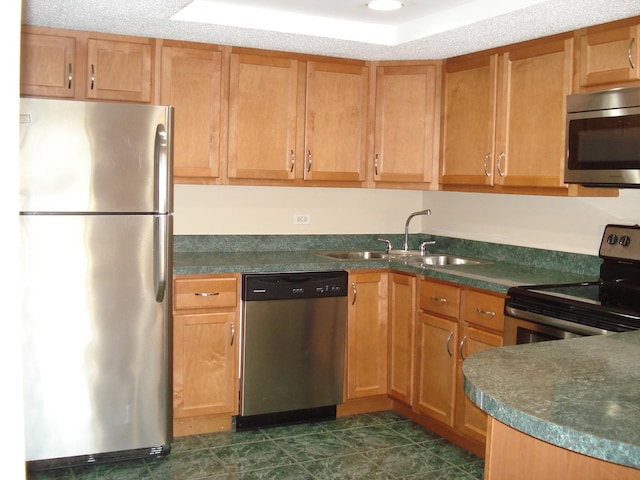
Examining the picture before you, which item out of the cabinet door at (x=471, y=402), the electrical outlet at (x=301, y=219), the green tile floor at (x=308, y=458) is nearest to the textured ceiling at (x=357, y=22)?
the electrical outlet at (x=301, y=219)

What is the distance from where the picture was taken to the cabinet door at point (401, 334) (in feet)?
12.9

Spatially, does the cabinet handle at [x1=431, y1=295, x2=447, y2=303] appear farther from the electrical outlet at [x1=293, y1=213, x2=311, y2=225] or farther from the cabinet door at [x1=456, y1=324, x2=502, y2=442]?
the electrical outlet at [x1=293, y1=213, x2=311, y2=225]

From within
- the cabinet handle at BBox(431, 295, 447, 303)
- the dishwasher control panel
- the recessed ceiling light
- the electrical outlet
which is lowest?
the cabinet handle at BBox(431, 295, 447, 303)

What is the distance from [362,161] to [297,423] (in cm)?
157

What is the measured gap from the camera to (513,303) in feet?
10.4

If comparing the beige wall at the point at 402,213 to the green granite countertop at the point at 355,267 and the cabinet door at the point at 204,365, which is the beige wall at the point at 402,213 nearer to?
the green granite countertop at the point at 355,267

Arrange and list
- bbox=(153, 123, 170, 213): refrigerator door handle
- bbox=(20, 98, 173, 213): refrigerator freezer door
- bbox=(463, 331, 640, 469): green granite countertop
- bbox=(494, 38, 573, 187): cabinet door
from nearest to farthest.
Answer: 1. bbox=(463, 331, 640, 469): green granite countertop
2. bbox=(20, 98, 173, 213): refrigerator freezer door
3. bbox=(153, 123, 170, 213): refrigerator door handle
4. bbox=(494, 38, 573, 187): cabinet door

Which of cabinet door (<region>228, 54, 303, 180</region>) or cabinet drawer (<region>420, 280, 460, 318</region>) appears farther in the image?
cabinet door (<region>228, 54, 303, 180</region>)

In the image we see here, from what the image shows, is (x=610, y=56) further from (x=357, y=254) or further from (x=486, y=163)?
(x=357, y=254)

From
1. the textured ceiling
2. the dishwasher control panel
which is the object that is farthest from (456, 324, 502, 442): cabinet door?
the textured ceiling

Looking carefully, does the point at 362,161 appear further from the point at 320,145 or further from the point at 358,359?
the point at 358,359

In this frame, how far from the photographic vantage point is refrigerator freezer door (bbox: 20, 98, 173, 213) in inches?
119

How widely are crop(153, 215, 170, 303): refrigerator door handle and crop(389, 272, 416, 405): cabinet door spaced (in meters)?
1.37

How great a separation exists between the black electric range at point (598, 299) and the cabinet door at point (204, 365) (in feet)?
4.70
